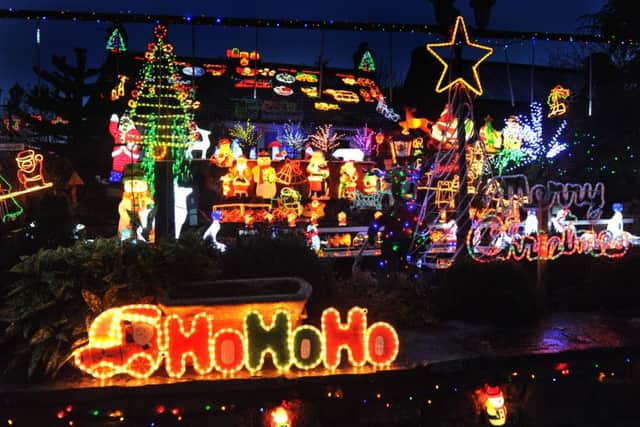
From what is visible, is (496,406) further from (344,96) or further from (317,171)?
(344,96)

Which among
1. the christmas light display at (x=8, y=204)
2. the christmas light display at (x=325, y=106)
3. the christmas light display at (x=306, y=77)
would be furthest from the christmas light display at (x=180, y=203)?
the christmas light display at (x=306, y=77)

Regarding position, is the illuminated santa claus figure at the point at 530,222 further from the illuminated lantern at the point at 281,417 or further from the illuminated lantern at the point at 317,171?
the illuminated lantern at the point at 317,171

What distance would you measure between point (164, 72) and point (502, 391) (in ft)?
30.2

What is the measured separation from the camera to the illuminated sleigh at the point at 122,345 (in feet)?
16.2

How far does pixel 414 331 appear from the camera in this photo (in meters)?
6.62

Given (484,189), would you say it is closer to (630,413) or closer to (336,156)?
(630,413)

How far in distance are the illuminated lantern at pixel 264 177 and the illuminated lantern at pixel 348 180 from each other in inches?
115

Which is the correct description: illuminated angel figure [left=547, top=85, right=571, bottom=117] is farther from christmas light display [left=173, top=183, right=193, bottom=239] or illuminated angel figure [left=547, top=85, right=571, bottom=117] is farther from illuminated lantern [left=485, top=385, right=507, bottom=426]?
illuminated lantern [left=485, top=385, right=507, bottom=426]

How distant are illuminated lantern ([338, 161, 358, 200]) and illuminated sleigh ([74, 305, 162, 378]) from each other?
15.8 metres

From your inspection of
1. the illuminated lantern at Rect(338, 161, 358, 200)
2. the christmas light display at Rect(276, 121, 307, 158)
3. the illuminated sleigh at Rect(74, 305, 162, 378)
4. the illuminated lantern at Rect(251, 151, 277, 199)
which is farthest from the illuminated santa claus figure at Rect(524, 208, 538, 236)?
the christmas light display at Rect(276, 121, 307, 158)

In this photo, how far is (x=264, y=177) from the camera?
1948 centimetres

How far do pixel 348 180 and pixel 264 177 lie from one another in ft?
11.5

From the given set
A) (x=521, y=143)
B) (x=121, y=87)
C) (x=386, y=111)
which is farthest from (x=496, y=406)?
(x=121, y=87)

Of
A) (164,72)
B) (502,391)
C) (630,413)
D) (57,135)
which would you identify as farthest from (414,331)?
(57,135)
